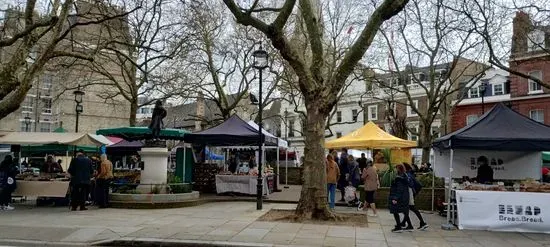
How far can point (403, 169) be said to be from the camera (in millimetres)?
12125

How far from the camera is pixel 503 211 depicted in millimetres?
12516

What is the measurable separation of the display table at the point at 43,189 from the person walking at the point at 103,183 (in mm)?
1059

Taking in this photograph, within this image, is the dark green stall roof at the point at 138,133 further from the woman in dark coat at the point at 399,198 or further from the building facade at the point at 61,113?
the building facade at the point at 61,113

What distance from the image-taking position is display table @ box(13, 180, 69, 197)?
15.9 meters

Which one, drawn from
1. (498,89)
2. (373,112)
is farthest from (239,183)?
(373,112)

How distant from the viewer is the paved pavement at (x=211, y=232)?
10.3 metres

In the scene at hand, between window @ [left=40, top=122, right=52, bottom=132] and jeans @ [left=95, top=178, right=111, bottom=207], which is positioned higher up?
window @ [left=40, top=122, right=52, bottom=132]

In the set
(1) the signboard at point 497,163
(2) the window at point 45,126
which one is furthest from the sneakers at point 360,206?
(2) the window at point 45,126

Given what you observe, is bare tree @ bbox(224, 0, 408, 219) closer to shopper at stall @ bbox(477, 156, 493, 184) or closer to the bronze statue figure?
shopper at stall @ bbox(477, 156, 493, 184)

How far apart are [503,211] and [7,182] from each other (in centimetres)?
1460

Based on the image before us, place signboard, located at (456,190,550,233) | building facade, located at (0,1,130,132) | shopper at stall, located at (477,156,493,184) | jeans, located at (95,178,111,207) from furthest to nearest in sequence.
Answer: building facade, located at (0,1,130,132)
jeans, located at (95,178,111,207)
shopper at stall, located at (477,156,493,184)
signboard, located at (456,190,550,233)

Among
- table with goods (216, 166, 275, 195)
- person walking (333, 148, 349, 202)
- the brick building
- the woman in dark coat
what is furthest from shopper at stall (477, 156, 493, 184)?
the brick building

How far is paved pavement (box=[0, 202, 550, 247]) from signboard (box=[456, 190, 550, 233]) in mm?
399

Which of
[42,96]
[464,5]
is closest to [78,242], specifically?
[464,5]
